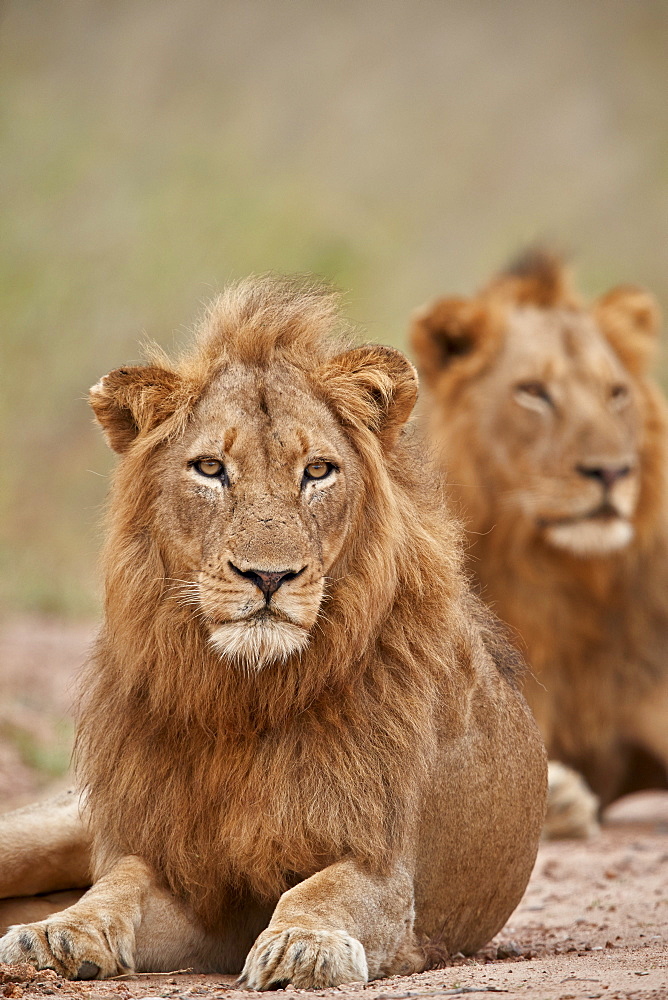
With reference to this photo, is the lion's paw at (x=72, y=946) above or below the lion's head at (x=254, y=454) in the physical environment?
below

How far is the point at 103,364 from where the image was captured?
17375mm

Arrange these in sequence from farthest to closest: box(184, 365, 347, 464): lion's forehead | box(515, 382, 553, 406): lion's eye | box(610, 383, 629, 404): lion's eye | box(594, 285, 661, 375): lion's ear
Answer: box(594, 285, 661, 375): lion's ear → box(610, 383, 629, 404): lion's eye → box(515, 382, 553, 406): lion's eye → box(184, 365, 347, 464): lion's forehead

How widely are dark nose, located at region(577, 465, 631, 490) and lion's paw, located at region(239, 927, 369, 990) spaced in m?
4.33

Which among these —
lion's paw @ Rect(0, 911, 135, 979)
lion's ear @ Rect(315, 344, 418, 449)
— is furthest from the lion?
lion's paw @ Rect(0, 911, 135, 979)

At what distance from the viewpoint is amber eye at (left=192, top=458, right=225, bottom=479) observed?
12.9ft

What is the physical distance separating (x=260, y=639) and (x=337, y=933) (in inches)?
29.1

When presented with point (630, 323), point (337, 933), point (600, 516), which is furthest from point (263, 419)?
point (630, 323)

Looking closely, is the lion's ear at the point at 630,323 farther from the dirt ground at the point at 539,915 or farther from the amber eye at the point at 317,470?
the amber eye at the point at 317,470

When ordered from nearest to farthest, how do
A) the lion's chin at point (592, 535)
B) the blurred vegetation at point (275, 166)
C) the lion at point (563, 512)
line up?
1. the lion's chin at point (592, 535)
2. the lion at point (563, 512)
3. the blurred vegetation at point (275, 166)

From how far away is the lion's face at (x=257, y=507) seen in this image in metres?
3.73

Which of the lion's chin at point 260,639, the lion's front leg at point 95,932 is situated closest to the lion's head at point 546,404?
the lion's chin at point 260,639

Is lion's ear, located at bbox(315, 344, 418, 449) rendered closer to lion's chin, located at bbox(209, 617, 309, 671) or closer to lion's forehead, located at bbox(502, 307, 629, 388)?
lion's chin, located at bbox(209, 617, 309, 671)

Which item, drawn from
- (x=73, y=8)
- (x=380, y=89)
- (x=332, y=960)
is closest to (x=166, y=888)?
(x=332, y=960)

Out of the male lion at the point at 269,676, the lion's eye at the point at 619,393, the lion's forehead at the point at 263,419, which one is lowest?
the male lion at the point at 269,676
